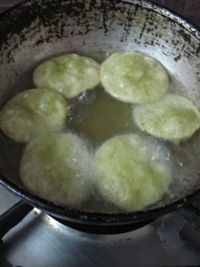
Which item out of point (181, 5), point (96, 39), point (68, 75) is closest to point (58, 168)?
point (68, 75)

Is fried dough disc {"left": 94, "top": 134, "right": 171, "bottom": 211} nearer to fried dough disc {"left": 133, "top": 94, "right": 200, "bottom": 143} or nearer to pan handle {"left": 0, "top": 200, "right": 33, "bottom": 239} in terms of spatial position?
fried dough disc {"left": 133, "top": 94, "right": 200, "bottom": 143}

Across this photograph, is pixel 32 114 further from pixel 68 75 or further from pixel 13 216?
pixel 13 216

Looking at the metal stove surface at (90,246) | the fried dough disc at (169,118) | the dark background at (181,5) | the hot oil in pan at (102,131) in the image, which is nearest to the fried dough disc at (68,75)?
the hot oil in pan at (102,131)

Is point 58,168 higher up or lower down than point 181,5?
lower down

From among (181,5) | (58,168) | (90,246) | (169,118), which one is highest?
(181,5)

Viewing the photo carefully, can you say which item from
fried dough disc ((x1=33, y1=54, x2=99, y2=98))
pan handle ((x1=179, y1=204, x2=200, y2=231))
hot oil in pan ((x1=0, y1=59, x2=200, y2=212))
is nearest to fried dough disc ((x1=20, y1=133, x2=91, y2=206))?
hot oil in pan ((x1=0, y1=59, x2=200, y2=212))

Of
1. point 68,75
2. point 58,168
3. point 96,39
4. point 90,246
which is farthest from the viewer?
point 96,39
